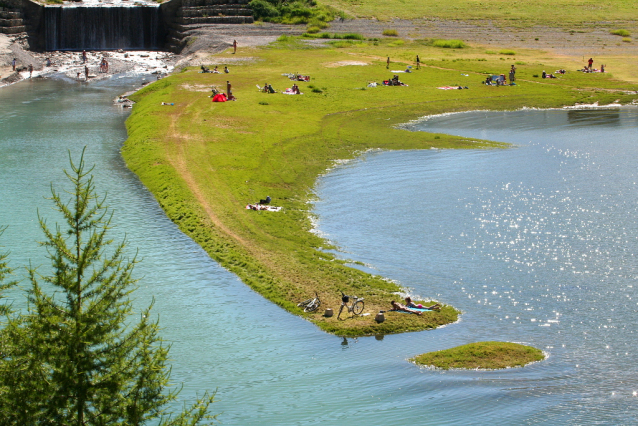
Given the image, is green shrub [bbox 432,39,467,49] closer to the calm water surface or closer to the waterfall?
the waterfall

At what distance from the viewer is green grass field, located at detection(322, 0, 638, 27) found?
166 m

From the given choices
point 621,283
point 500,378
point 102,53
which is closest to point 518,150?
A: point 621,283

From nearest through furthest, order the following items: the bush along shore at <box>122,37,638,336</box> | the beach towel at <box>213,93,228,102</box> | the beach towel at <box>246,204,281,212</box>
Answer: the bush along shore at <box>122,37,638,336</box> < the beach towel at <box>246,204,281,212</box> < the beach towel at <box>213,93,228,102</box>

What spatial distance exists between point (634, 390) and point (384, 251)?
59.0 feet

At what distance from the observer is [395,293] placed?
39.1m

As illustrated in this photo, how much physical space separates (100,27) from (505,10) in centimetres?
9757

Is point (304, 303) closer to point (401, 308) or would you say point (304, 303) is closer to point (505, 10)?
point (401, 308)

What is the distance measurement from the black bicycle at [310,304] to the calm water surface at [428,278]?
3.27 ft

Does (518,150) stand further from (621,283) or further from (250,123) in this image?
(621,283)

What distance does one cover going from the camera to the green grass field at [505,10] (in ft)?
545

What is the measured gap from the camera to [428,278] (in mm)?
41125

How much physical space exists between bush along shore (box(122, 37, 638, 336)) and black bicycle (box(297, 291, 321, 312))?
38cm

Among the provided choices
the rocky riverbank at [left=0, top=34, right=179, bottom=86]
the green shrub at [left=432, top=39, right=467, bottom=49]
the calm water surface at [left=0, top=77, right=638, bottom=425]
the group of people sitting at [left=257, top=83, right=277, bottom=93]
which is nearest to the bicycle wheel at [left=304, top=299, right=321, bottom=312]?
the calm water surface at [left=0, top=77, right=638, bottom=425]

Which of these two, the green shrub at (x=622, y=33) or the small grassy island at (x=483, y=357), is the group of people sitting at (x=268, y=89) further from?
the green shrub at (x=622, y=33)
